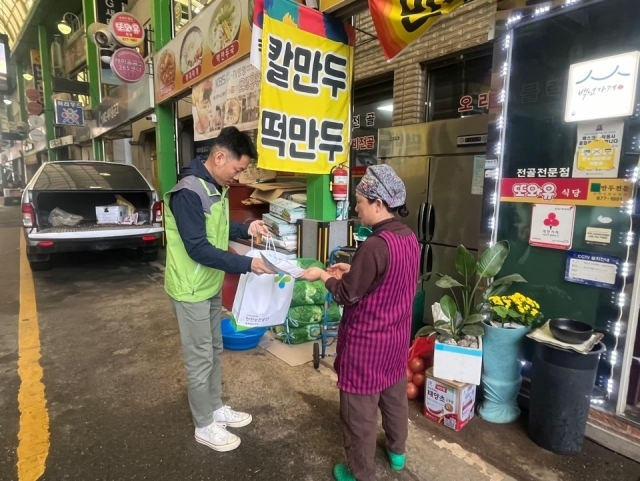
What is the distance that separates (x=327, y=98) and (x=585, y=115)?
2262mm

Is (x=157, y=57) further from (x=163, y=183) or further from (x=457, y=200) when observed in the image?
(x=457, y=200)

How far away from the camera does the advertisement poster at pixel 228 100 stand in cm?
478

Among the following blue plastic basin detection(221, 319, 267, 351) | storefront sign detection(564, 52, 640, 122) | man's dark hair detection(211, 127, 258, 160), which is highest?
storefront sign detection(564, 52, 640, 122)

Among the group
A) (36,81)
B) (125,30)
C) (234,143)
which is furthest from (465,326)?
(36,81)

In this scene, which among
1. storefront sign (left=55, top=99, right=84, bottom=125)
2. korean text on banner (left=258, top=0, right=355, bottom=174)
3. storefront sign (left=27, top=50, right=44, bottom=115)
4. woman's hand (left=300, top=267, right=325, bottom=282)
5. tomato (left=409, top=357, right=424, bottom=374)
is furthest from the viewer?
storefront sign (left=27, top=50, right=44, bottom=115)

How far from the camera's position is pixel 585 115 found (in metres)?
2.43

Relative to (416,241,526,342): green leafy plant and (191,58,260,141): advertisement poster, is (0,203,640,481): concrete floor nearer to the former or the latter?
(416,241,526,342): green leafy plant

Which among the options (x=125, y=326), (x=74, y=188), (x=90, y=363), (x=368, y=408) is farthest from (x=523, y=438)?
(x=74, y=188)

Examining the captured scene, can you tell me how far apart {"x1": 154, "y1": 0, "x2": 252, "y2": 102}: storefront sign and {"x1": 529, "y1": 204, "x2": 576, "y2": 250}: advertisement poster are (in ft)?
12.7

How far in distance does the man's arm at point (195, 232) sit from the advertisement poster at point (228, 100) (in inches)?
111

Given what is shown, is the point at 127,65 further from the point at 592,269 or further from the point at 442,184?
the point at 592,269

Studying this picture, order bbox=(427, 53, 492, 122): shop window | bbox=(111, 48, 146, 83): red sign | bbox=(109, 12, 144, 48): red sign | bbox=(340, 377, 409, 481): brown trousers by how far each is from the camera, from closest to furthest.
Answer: bbox=(340, 377, 409, 481): brown trousers < bbox=(427, 53, 492, 122): shop window < bbox=(111, 48, 146, 83): red sign < bbox=(109, 12, 144, 48): red sign

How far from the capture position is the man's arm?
81.1 inches

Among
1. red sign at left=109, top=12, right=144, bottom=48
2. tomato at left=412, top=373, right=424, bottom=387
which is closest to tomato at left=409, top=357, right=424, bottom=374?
tomato at left=412, top=373, right=424, bottom=387
